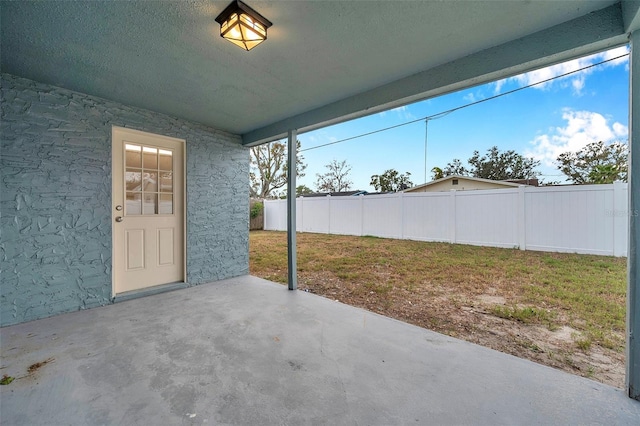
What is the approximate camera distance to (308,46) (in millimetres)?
1951

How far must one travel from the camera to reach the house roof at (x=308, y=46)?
61.9 inches

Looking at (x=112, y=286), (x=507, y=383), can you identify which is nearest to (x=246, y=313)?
(x=112, y=286)

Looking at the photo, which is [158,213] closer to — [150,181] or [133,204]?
[133,204]

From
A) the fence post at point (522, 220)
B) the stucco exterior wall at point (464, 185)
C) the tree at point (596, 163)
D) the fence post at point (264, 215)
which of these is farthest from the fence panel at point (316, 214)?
the tree at point (596, 163)

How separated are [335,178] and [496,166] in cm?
942

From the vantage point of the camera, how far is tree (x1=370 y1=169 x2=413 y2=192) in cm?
1523

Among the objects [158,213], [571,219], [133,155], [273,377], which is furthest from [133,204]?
[571,219]

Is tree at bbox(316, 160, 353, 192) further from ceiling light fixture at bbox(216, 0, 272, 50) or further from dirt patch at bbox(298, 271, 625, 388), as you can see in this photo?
ceiling light fixture at bbox(216, 0, 272, 50)

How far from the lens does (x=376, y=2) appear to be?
5.05ft

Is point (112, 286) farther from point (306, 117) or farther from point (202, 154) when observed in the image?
point (306, 117)

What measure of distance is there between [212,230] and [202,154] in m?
1.21

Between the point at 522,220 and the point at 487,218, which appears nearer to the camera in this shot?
the point at 522,220

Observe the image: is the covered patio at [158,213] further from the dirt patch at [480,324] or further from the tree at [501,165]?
the tree at [501,165]

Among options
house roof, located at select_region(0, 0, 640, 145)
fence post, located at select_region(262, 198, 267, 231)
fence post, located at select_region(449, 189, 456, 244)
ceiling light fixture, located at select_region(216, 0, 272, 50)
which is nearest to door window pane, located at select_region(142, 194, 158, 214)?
house roof, located at select_region(0, 0, 640, 145)
